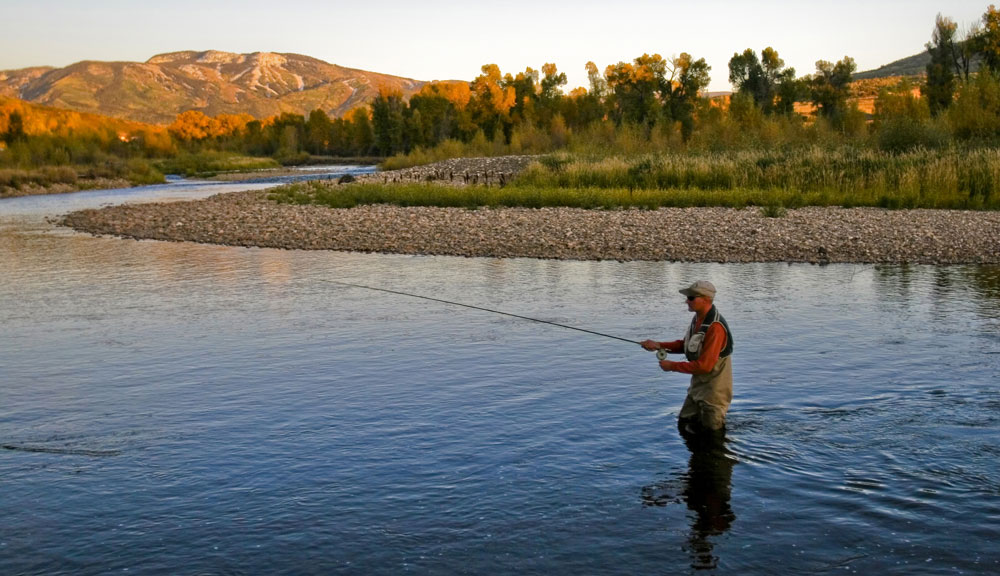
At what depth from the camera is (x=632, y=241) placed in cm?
2161

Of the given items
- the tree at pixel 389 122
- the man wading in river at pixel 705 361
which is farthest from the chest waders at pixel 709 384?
the tree at pixel 389 122

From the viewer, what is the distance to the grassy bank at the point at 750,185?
27.6 m

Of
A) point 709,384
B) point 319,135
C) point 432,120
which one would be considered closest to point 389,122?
point 432,120

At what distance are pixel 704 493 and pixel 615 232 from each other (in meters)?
16.1

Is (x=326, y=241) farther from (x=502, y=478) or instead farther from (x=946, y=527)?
(x=946, y=527)

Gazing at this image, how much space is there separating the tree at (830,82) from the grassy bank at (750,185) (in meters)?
56.5

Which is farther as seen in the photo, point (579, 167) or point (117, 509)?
point (579, 167)

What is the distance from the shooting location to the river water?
6133 mm

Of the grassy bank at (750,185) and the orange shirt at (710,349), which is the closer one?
the orange shirt at (710,349)

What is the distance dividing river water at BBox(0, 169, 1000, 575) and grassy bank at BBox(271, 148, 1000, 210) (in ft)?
42.0

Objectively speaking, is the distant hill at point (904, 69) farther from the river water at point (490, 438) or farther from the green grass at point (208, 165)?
the river water at point (490, 438)

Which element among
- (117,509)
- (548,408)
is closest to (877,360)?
(548,408)

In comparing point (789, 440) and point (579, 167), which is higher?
point (579, 167)

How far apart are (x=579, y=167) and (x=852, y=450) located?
29.3 m
